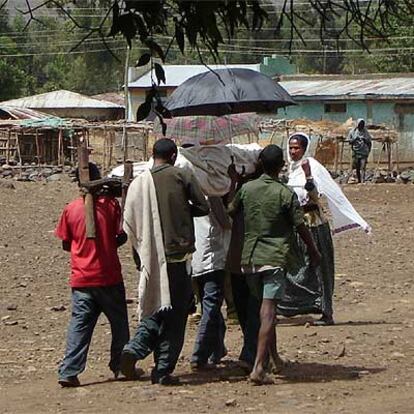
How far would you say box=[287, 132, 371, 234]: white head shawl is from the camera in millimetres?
10352

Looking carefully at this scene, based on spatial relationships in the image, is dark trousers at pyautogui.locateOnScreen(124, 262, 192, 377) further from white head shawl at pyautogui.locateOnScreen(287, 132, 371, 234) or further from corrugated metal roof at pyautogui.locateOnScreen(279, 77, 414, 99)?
corrugated metal roof at pyautogui.locateOnScreen(279, 77, 414, 99)

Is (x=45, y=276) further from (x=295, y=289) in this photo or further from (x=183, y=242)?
(x=183, y=242)

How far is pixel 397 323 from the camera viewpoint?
11.0m

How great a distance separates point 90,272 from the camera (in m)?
8.06

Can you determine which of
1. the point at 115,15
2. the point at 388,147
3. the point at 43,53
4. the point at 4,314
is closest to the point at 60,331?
the point at 4,314

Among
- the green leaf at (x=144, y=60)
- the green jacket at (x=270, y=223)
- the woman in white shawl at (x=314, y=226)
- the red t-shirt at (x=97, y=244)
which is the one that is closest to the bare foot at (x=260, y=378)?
the green jacket at (x=270, y=223)

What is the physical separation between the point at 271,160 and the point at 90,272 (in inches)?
55.0

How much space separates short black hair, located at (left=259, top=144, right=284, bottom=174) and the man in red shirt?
39.8 inches

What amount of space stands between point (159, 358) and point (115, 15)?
4273 mm

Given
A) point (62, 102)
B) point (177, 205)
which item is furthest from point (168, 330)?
point (62, 102)

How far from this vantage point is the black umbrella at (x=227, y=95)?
972cm

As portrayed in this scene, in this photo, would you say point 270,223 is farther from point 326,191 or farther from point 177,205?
point 326,191

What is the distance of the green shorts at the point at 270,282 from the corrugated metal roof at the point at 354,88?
1395 inches

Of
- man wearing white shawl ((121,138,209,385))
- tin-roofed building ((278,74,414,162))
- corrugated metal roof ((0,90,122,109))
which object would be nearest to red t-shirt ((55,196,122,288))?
man wearing white shawl ((121,138,209,385))
